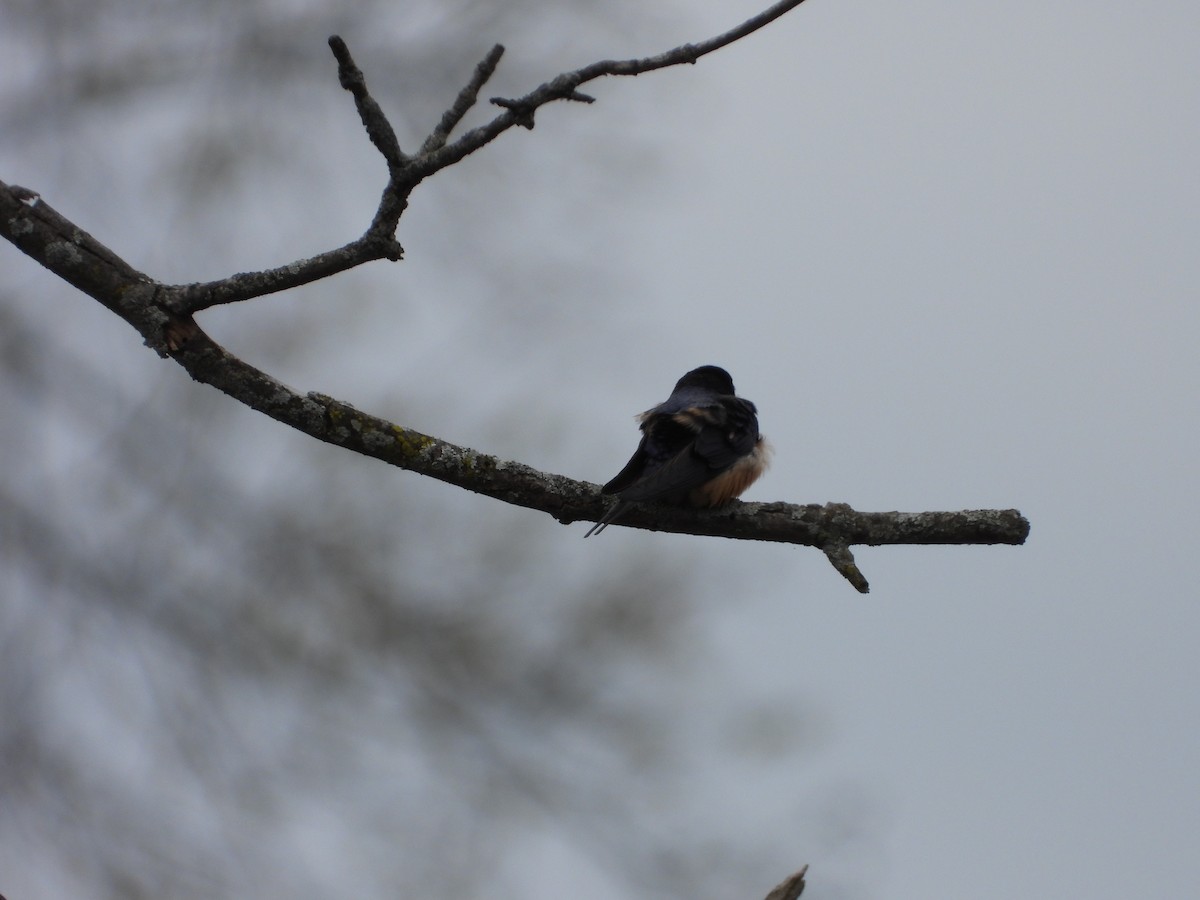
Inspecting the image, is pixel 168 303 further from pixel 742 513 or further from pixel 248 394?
pixel 742 513

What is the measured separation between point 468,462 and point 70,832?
231cm

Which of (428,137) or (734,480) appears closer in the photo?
(428,137)

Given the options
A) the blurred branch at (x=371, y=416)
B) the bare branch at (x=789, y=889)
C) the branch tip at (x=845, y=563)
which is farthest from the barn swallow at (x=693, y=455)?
the bare branch at (x=789, y=889)

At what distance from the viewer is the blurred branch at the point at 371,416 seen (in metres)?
2.78

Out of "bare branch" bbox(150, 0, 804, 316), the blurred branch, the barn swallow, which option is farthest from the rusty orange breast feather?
"bare branch" bbox(150, 0, 804, 316)

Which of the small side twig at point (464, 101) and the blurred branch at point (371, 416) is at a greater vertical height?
the small side twig at point (464, 101)

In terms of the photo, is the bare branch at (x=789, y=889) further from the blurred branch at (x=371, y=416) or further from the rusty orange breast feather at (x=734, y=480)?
the rusty orange breast feather at (x=734, y=480)

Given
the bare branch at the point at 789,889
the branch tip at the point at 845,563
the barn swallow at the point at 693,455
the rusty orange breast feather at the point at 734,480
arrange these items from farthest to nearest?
the rusty orange breast feather at the point at 734,480, the barn swallow at the point at 693,455, the branch tip at the point at 845,563, the bare branch at the point at 789,889

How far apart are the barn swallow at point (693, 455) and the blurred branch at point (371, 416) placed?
174mm

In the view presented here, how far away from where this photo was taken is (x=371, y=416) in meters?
3.28

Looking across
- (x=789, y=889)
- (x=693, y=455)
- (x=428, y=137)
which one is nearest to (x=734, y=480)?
(x=693, y=455)

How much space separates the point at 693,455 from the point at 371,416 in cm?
148

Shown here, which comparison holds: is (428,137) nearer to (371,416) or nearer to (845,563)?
Answer: (371,416)

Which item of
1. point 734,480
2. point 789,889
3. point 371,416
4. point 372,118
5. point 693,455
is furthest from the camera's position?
point 734,480
